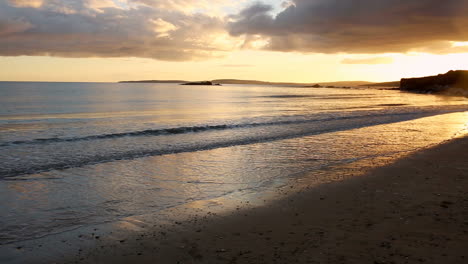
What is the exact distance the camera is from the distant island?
350 feet

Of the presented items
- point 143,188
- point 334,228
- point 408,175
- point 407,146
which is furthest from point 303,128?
point 334,228

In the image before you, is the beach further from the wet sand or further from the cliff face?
the cliff face

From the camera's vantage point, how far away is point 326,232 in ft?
20.0

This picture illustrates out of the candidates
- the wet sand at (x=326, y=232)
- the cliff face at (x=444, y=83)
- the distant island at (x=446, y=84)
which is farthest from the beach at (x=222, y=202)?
the cliff face at (x=444, y=83)

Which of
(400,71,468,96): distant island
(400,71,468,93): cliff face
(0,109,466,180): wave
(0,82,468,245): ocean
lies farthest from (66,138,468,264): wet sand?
(400,71,468,93): cliff face

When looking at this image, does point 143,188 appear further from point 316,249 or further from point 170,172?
point 316,249

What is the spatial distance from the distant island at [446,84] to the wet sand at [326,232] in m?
108

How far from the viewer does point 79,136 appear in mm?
19578

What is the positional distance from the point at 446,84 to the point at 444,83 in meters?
1.97

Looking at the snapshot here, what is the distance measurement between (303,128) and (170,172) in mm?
15764

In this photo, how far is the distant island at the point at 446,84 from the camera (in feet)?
350

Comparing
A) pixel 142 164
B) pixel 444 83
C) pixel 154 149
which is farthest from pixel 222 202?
pixel 444 83

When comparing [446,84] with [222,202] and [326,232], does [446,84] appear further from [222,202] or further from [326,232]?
[326,232]

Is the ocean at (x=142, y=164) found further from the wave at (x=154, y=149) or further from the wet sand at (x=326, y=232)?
the wet sand at (x=326, y=232)
